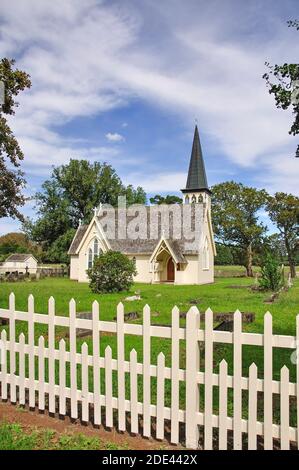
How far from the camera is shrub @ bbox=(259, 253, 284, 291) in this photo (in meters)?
22.5

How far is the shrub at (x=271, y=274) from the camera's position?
22533 millimetres

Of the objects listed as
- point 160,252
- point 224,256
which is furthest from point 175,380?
point 224,256

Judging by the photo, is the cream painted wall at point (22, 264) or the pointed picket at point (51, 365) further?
the cream painted wall at point (22, 264)

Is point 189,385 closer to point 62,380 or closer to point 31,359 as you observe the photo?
point 62,380

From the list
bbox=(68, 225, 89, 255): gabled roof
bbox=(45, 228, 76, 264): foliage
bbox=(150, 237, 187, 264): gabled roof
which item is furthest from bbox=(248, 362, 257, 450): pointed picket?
bbox=(45, 228, 76, 264): foliage

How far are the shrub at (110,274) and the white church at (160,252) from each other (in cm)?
932

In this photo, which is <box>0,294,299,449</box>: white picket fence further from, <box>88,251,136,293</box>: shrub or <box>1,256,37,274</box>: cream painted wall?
<box>1,256,37,274</box>: cream painted wall

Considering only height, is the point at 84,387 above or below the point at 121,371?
below

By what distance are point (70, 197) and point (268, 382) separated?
5004cm

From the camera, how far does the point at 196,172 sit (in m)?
49.6

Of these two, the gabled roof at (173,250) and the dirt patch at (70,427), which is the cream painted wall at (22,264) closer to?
the gabled roof at (173,250)

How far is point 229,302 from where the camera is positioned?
1761cm

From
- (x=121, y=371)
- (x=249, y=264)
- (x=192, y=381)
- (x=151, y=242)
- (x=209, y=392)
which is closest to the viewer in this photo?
(x=209, y=392)

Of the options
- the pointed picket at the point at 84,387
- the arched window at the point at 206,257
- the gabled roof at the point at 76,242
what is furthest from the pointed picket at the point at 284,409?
the gabled roof at the point at 76,242
